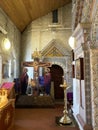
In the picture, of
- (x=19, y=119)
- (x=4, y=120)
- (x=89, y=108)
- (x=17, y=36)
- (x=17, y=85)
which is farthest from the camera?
(x=17, y=36)

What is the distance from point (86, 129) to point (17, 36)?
7.32 metres

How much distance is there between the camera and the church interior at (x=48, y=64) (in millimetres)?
4605

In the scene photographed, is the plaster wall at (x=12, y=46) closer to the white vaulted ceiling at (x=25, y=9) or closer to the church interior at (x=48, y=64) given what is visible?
the church interior at (x=48, y=64)

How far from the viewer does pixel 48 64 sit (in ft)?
30.1

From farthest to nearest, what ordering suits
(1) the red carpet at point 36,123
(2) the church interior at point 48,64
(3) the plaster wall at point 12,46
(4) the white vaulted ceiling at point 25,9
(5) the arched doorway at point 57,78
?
(5) the arched doorway at point 57,78, (3) the plaster wall at point 12,46, (4) the white vaulted ceiling at point 25,9, (1) the red carpet at point 36,123, (2) the church interior at point 48,64

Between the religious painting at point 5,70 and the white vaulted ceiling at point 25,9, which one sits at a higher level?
the white vaulted ceiling at point 25,9

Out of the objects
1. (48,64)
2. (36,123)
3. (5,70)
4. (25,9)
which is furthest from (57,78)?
(36,123)

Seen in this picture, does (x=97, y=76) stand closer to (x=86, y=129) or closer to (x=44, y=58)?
(x=86, y=129)

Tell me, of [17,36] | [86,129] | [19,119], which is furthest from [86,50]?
[17,36]

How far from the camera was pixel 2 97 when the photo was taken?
461 centimetres

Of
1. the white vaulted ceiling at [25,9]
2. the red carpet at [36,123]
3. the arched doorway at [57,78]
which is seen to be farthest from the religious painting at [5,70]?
the arched doorway at [57,78]

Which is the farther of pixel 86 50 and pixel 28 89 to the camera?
pixel 28 89

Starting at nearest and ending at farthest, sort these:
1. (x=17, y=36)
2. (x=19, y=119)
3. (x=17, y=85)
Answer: (x=19, y=119) < (x=17, y=85) < (x=17, y=36)

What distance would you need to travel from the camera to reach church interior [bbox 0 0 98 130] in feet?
15.1
